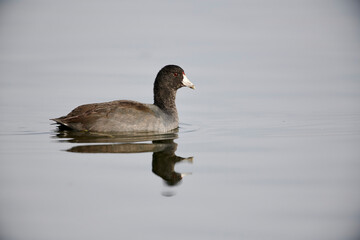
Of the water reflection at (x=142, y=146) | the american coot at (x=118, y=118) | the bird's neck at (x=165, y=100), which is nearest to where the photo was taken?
the water reflection at (x=142, y=146)

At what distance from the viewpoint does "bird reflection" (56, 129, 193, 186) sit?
316 inches

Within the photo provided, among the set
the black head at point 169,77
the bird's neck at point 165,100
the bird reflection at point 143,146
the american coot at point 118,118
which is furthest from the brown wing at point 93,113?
the black head at point 169,77

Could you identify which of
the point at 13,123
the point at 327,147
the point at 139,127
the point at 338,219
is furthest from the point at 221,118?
the point at 338,219

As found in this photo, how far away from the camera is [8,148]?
30.6ft

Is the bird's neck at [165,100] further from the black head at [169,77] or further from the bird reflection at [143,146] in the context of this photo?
the bird reflection at [143,146]

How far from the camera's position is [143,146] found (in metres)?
9.46

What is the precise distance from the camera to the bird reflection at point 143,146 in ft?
26.3

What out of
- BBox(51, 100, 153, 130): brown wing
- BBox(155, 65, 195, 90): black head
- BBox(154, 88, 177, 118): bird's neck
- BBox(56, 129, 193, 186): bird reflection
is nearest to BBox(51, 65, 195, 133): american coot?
BBox(51, 100, 153, 130): brown wing

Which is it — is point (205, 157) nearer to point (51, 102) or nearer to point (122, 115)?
point (122, 115)

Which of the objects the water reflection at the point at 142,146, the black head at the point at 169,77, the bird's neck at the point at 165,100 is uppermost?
the black head at the point at 169,77

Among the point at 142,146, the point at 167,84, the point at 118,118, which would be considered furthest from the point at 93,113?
the point at 167,84

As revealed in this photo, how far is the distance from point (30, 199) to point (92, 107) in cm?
431

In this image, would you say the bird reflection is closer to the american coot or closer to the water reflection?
the water reflection

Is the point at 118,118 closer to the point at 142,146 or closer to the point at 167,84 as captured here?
the point at 142,146
